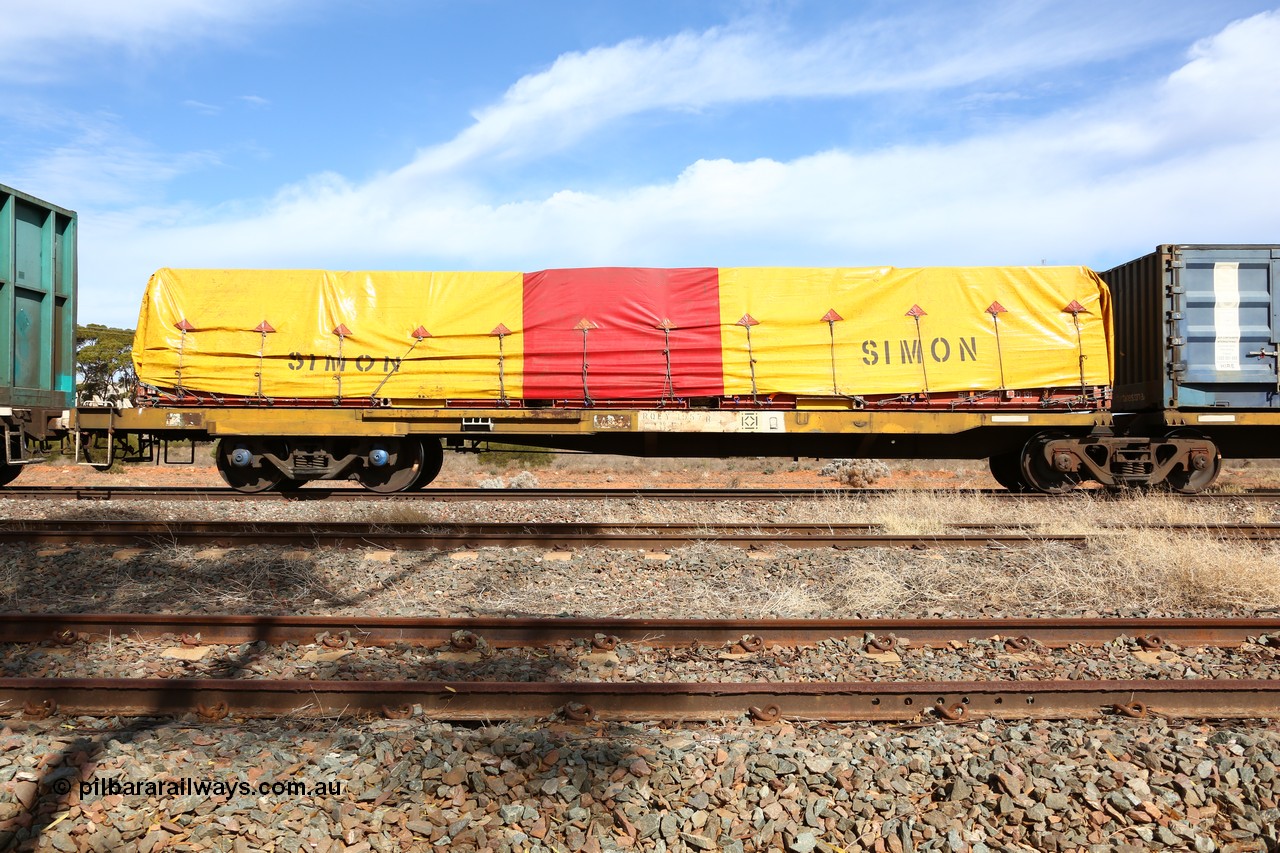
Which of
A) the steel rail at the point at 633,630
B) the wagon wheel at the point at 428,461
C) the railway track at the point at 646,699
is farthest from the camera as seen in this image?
the wagon wheel at the point at 428,461

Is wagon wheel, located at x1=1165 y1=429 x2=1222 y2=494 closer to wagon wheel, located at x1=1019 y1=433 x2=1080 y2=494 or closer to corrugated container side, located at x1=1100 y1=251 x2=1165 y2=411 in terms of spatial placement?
corrugated container side, located at x1=1100 y1=251 x2=1165 y2=411

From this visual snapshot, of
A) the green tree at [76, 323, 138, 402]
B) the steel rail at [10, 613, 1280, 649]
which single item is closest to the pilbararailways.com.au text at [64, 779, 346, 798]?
the steel rail at [10, 613, 1280, 649]

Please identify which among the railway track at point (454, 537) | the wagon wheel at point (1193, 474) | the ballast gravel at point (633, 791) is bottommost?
the ballast gravel at point (633, 791)

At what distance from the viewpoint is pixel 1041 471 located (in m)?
11.2

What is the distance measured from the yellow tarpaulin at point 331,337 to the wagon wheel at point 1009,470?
7208mm

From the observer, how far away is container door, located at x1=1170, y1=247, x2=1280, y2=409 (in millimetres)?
10758

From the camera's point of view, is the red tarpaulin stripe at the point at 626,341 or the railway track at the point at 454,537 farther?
the red tarpaulin stripe at the point at 626,341

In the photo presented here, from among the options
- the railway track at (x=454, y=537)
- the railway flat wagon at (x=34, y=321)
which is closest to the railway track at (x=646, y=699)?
the railway track at (x=454, y=537)

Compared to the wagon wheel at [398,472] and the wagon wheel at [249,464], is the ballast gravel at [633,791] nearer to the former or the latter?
the wagon wheel at [398,472]

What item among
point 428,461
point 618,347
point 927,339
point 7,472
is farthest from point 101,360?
point 927,339

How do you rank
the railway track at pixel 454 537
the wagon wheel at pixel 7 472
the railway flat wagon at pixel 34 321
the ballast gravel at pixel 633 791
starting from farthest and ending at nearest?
the wagon wheel at pixel 7 472
the railway flat wagon at pixel 34 321
the railway track at pixel 454 537
the ballast gravel at pixel 633 791

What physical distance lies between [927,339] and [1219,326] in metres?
3.81

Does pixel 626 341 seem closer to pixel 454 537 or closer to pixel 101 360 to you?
pixel 454 537

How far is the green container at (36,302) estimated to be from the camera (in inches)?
387
